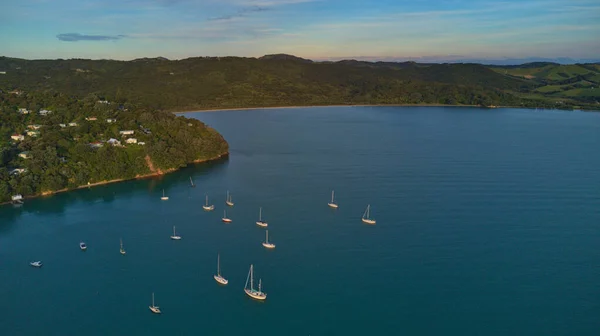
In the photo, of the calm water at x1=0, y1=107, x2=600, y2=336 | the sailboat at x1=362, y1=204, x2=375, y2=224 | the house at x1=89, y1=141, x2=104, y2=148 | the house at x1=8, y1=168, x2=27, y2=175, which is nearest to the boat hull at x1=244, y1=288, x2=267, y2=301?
the calm water at x1=0, y1=107, x2=600, y2=336

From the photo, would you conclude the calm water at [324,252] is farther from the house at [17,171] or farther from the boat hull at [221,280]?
the house at [17,171]

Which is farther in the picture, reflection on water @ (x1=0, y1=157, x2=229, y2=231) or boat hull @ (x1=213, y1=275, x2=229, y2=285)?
reflection on water @ (x1=0, y1=157, x2=229, y2=231)

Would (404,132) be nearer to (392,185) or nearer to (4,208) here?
(392,185)

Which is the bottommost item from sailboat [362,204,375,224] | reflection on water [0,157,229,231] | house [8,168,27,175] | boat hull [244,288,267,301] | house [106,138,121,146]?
boat hull [244,288,267,301]

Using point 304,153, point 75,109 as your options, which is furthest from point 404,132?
point 75,109

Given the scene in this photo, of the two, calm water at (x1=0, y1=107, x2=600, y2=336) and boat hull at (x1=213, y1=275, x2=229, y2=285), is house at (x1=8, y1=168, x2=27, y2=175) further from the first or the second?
boat hull at (x1=213, y1=275, x2=229, y2=285)

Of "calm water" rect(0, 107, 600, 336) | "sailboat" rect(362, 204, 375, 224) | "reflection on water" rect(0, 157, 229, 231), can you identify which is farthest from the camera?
"reflection on water" rect(0, 157, 229, 231)

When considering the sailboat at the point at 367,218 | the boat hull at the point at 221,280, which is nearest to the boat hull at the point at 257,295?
the boat hull at the point at 221,280

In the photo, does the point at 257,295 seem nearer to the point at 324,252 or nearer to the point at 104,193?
the point at 324,252
